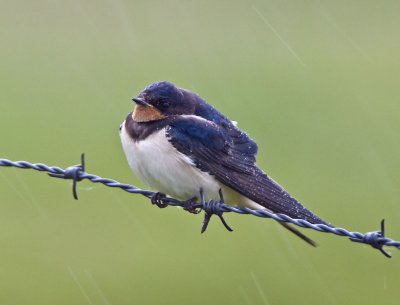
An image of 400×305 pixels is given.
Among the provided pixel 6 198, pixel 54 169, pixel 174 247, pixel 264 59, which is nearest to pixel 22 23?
pixel 264 59

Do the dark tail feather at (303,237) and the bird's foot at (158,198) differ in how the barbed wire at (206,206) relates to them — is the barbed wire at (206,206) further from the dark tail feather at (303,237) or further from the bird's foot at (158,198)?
the dark tail feather at (303,237)

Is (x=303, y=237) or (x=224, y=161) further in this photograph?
(x=224, y=161)

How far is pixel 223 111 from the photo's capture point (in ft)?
42.0

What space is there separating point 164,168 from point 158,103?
1.10 ft

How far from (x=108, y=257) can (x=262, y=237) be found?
1352 mm

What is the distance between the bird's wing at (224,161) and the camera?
5.12m

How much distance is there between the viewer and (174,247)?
31.7 ft

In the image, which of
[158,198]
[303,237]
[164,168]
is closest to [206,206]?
[164,168]

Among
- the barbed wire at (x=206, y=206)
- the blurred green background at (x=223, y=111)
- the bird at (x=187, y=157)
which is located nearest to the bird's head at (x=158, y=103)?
the bird at (x=187, y=157)

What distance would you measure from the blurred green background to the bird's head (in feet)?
4.48

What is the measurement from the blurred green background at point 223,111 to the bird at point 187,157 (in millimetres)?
1365

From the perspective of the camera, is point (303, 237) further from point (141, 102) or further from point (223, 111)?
point (223, 111)

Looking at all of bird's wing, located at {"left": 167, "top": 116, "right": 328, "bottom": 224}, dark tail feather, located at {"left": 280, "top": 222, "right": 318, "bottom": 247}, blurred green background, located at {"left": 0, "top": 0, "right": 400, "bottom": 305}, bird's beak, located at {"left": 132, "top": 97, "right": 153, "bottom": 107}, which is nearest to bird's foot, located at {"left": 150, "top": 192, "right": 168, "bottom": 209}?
bird's wing, located at {"left": 167, "top": 116, "right": 328, "bottom": 224}

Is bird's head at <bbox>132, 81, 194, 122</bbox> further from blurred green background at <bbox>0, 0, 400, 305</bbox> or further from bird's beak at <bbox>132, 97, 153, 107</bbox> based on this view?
blurred green background at <bbox>0, 0, 400, 305</bbox>
